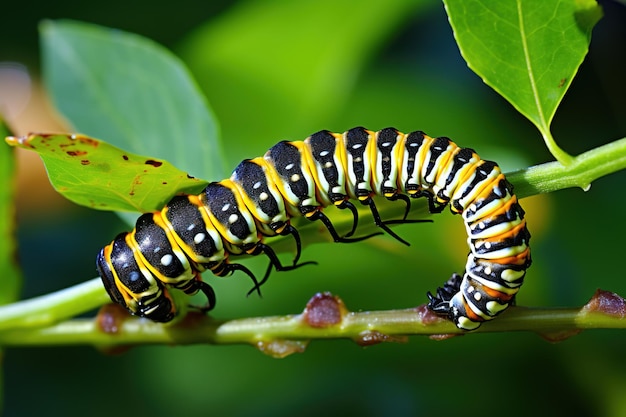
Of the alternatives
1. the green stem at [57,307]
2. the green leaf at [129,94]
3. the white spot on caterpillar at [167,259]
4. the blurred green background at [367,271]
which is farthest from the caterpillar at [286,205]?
the blurred green background at [367,271]

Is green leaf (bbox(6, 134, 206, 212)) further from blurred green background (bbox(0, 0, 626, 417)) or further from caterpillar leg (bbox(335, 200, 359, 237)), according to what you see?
blurred green background (bbox(0, 0, 626, 417))

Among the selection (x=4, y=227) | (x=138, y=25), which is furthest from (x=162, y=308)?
(x=138, y=25)

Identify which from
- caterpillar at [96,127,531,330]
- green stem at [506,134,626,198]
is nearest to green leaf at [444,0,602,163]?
green stem at [506,134,626,198]

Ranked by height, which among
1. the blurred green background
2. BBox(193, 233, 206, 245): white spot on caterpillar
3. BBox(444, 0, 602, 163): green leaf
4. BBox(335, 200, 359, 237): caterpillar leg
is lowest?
the blurred green background

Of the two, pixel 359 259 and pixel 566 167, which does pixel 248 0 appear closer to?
pixel 359 259

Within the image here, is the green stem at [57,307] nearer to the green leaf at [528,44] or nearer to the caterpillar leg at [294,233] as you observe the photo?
the caterpillar leg at [294,233]

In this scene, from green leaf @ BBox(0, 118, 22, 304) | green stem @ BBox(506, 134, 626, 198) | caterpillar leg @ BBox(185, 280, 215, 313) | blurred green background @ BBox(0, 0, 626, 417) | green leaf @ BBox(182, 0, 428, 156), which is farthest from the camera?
green leaf @ BBox(182, 0, 428, 156)

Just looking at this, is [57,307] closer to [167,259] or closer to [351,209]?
[167,259]
